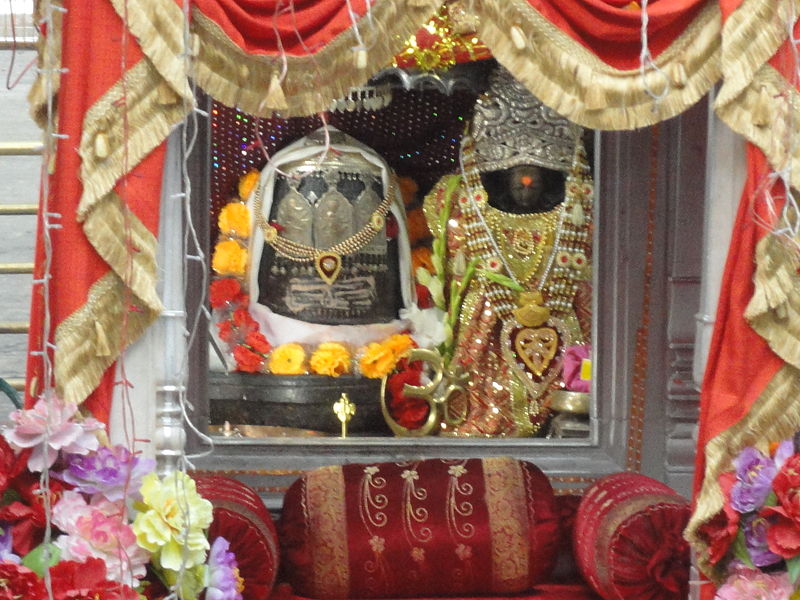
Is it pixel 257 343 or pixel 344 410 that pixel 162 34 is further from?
pixel 344 410

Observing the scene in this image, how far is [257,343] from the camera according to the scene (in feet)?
13.1

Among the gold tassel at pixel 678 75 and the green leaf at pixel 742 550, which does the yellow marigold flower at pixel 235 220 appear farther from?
the green leaf at pixel 742 550

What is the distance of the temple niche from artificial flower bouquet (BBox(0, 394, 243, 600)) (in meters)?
1.23

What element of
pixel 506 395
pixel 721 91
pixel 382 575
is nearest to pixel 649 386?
pixel 506 395

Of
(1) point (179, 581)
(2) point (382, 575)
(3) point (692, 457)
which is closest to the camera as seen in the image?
(1) point (179, 581)

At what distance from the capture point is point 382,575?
3473mm

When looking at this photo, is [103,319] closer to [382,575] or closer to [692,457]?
[382,575]

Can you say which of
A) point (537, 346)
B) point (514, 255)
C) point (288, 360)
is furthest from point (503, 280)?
point (288, 360)

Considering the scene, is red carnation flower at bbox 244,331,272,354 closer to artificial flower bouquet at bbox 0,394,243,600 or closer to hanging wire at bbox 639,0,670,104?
artificial flower bouquet at bbox 0,394,243,600

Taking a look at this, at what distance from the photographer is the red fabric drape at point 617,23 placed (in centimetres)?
271

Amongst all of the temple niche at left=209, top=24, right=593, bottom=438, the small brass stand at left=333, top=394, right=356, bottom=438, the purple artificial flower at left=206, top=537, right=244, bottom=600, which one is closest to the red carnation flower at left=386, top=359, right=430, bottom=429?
the temple niche at left=209, top=24, right=593, bottom=438

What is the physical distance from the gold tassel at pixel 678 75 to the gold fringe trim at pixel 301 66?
0.54 meters

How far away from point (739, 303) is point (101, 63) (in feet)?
4.92

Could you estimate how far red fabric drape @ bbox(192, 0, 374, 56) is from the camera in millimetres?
2670
